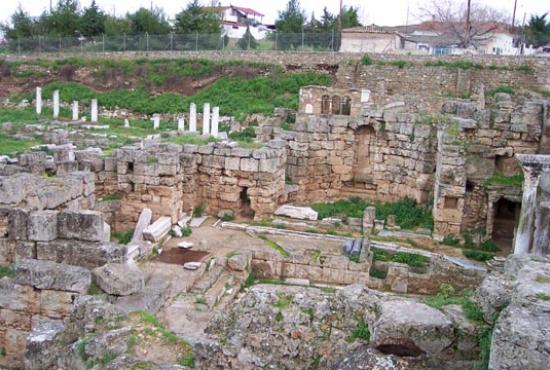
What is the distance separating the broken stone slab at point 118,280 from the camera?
26.3 ft

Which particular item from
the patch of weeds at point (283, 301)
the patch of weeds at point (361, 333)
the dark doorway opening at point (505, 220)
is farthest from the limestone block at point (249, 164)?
the patch of weeds at point (361, 333)

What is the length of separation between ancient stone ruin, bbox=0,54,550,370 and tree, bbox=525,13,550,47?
29.3 metres

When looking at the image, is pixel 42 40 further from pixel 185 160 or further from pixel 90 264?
pixel 90 264

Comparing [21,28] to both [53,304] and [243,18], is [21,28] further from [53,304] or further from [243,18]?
[53,304]

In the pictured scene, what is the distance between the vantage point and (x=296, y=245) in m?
14.2

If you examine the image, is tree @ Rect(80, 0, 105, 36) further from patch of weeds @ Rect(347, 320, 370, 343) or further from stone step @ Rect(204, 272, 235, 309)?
patch of weeds @ Rect(347, 320, 370, 343)

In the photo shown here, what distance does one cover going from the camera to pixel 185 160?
16328 millimetres

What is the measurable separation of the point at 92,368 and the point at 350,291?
2.76 metres

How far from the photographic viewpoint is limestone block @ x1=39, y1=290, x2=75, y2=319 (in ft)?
27.3

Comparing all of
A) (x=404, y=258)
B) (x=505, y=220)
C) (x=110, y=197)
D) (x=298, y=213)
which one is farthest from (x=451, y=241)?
(x=110, y=197)

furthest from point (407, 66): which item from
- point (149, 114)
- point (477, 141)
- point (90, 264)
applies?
point (90, 264)

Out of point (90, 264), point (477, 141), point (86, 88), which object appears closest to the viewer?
point (90, 264)

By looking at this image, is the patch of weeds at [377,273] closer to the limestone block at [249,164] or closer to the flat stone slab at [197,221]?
the limestone block at [249,164]

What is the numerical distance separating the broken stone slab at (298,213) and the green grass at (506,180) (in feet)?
15.1
